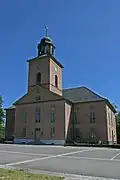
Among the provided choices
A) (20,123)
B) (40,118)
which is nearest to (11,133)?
(20,123)

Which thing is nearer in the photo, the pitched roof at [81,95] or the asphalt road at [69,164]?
the asphalt road at [69,164]

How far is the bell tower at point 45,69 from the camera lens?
4446 cm

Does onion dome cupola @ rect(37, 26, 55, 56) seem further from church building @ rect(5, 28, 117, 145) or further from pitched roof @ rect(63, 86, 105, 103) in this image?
pitched roof @ rect(63, 86, 105, 103)

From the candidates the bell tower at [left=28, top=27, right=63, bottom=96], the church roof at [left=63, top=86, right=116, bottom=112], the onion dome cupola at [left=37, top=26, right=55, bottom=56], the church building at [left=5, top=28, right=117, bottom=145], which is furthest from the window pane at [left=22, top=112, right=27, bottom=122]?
the onion dome cupola at [left=37, top=26, right=55, bottom=56]

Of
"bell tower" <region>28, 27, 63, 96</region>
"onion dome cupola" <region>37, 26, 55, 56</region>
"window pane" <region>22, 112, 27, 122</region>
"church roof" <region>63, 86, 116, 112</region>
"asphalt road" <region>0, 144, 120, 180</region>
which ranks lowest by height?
"asphalt road" <region>0, 144, 120, 180</region>

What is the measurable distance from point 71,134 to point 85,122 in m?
3.67

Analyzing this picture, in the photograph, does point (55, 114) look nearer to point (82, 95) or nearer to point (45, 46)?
point (82, 95)

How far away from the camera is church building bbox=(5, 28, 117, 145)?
126 feet

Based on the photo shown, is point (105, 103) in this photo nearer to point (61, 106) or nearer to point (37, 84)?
point (61, 106)

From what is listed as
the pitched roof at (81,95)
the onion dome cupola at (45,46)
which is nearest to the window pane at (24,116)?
the pitched roof at (81,95)

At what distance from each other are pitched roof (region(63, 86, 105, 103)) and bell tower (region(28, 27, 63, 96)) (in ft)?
9.42

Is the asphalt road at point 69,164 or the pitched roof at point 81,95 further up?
the pitched roof at point 81,95

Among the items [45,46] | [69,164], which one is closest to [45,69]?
[45,46]

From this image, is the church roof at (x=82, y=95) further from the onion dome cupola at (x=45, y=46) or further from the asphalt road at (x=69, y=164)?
the asphalt road at (x=69, y=164)
